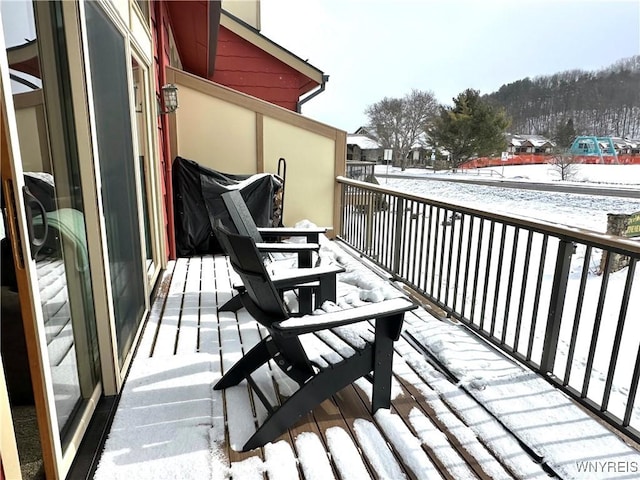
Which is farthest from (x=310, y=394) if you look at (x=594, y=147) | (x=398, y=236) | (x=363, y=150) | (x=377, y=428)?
(x=363, y=150)

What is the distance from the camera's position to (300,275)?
7.91 feet

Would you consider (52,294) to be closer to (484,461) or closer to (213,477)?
(213,477)

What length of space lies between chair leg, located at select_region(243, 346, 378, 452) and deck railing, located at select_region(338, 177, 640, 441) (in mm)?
1046

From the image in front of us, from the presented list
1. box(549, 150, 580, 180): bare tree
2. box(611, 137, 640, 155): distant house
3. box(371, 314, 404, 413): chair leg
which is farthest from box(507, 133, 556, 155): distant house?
box(371, 314, 404, 413): chair leg

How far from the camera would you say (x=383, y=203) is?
14.5 ft

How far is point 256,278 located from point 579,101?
71.6 ft

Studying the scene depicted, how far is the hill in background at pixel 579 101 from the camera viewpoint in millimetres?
13695

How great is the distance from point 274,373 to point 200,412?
0.46 metres

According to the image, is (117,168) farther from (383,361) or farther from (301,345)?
(383,361)

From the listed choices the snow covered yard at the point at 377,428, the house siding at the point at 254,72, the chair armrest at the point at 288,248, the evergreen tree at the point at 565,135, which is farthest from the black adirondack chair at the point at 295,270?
the evergreen tree at the point at 565,135

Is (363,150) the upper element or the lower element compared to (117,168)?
upper

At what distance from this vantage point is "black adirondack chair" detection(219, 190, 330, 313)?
95.4 inches

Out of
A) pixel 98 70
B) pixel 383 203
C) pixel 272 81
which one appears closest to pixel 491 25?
pixel 272 81

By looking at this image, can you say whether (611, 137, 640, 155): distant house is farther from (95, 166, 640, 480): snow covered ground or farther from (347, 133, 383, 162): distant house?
(347, 133, 383, 162): distant house
